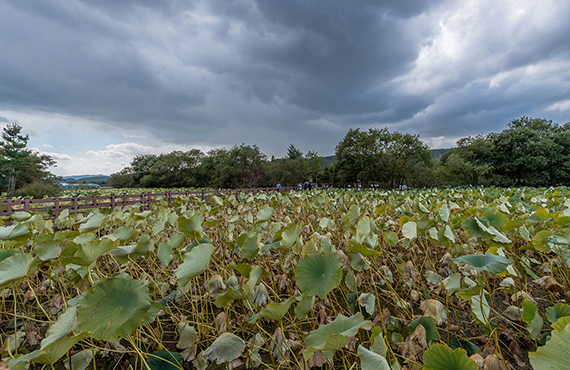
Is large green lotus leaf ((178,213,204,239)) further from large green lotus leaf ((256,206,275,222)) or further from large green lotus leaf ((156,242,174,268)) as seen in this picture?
large green lotus leaf ((256,206,275,222))

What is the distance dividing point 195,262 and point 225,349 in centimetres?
48

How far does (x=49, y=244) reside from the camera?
162 cm

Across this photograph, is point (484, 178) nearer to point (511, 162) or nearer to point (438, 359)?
point (511, 162)

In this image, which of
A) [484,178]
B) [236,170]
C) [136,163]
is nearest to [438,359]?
[484,178]

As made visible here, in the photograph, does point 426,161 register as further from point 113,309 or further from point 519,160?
point 113,309

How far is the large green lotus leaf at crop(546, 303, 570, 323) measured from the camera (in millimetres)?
1181

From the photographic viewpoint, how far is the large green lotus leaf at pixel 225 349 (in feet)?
4.09

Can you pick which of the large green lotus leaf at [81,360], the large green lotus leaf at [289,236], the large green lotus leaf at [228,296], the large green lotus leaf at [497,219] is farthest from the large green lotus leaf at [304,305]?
the large green lotus leaf at [497,219]

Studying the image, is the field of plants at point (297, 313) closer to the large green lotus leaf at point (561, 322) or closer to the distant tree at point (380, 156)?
the large green lotus leaf at point (561, 322)

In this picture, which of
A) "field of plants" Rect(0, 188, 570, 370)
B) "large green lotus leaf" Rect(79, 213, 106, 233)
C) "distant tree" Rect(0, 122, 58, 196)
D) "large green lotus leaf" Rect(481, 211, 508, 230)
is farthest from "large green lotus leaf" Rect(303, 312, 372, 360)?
"distant tree" Rect(0, 122, 58, 196)

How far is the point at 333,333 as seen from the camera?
1019mm

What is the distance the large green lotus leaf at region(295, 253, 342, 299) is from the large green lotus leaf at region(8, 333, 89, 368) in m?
0.88

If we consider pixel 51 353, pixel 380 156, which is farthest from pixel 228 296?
pixel 380 156

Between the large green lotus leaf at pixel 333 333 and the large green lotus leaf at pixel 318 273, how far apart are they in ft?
0.48
